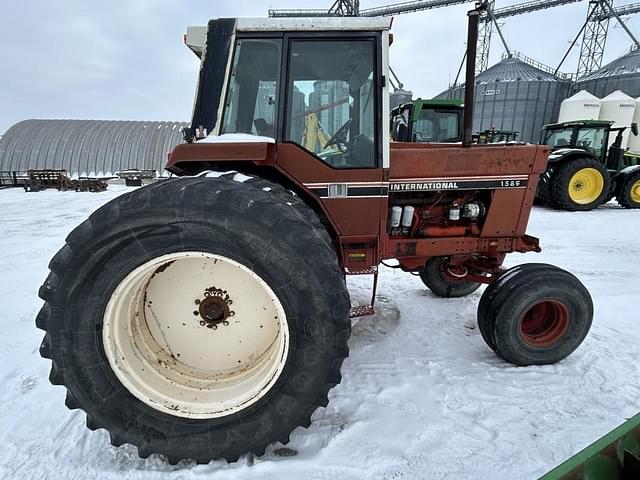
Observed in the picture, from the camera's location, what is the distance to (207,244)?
4.85 ft

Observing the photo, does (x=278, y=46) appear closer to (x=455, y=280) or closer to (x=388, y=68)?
(x=388, y=68)

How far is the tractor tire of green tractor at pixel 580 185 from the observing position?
27.2 ft

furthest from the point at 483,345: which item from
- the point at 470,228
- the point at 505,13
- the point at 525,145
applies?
the point at 505,13

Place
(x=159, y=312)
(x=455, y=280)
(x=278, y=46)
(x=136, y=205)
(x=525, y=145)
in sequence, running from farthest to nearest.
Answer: (x=455, y=280) < (x=525, y=145) < (x=278, y=46) < (x=159, y=312) < (x=136, y=205)

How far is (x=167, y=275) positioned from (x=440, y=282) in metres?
2.64

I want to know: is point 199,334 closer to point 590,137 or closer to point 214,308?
point 214,308

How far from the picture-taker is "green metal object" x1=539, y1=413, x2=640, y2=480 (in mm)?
1104

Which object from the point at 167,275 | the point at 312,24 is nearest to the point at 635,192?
the point at 312,24

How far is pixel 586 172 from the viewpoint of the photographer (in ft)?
27.8

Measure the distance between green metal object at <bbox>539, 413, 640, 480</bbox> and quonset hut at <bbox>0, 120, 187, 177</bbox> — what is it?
18310mm

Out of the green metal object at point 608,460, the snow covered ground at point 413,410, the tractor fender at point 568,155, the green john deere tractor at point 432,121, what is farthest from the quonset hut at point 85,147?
the green metal object at point 608,460

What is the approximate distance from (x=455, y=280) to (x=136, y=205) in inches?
116

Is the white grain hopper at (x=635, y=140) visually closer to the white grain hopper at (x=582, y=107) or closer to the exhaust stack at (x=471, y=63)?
the white grain hopper at (x=582, y=107)

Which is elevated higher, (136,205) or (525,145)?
(525,145)
